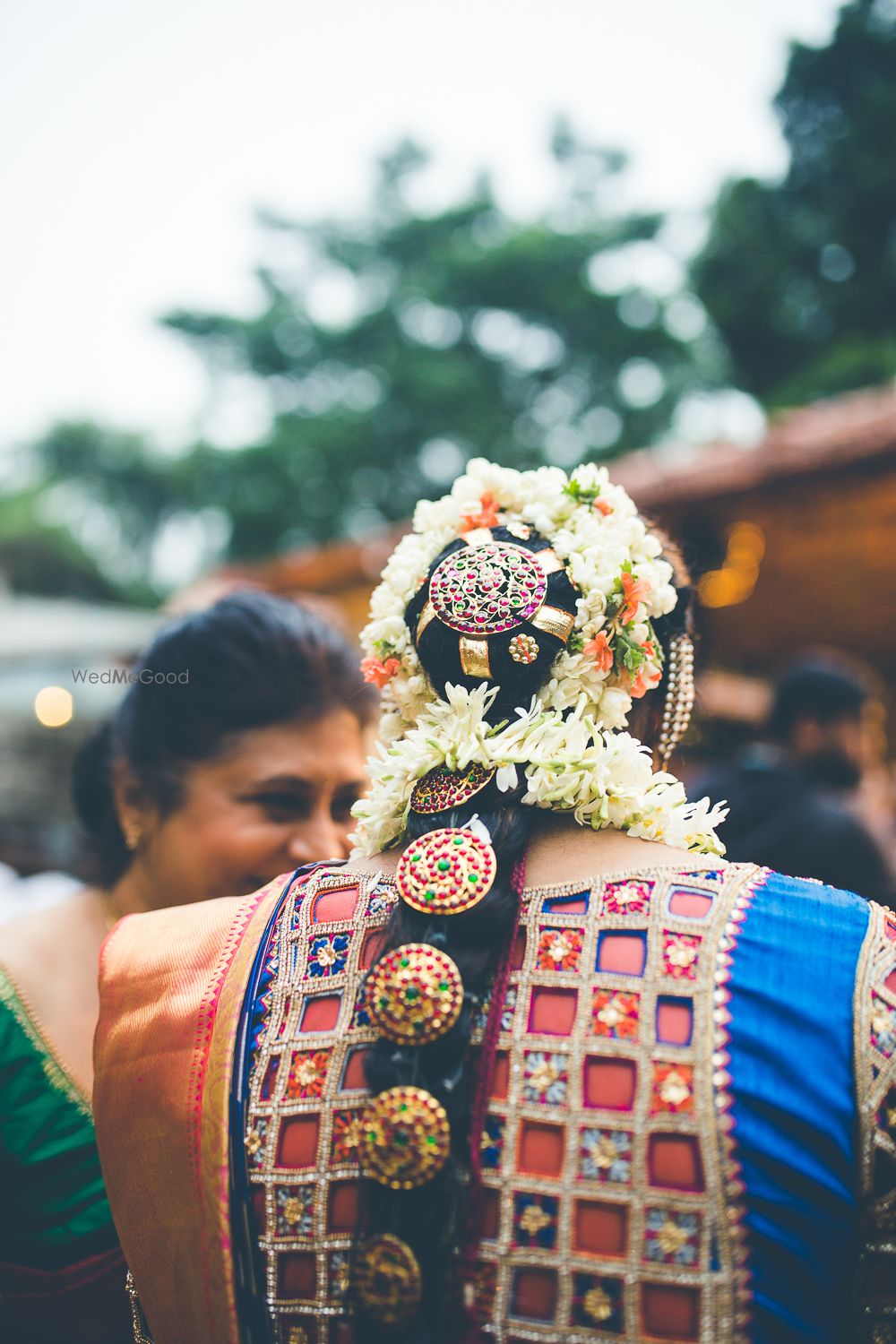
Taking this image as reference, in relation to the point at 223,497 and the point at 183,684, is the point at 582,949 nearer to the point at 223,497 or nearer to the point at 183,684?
the point at 183,684

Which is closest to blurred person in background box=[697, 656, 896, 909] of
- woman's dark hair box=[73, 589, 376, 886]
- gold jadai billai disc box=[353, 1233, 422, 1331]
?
woman's dark hair box=[73, 589, 376, 886]

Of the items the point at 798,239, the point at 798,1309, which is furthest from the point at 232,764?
the point at 798,239

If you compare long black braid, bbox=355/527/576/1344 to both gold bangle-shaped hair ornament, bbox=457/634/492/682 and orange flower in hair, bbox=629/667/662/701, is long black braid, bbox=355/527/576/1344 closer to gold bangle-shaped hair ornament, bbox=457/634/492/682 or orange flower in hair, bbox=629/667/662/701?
gold bangle-shaped hair ornament, bbox=457/634/492/682

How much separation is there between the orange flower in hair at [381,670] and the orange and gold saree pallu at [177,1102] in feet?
1.15

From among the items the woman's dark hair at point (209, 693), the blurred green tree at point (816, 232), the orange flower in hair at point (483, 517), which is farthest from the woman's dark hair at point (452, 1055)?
the blurred green tree at point (816, 232)

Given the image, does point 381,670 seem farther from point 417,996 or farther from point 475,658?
point 417,996

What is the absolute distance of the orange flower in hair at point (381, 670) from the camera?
1.44m

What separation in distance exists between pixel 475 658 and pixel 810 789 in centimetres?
238

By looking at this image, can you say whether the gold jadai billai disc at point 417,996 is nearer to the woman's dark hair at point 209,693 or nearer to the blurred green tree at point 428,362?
the woman's dark hair at point 209,693

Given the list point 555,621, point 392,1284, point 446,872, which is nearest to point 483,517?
point 555,621

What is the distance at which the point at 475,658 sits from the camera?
4.13ft

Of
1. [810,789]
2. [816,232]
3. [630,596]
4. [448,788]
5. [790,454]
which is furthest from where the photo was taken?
[816,232]

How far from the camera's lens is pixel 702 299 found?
17.1 m

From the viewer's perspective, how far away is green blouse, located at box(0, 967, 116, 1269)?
5.20 ft
